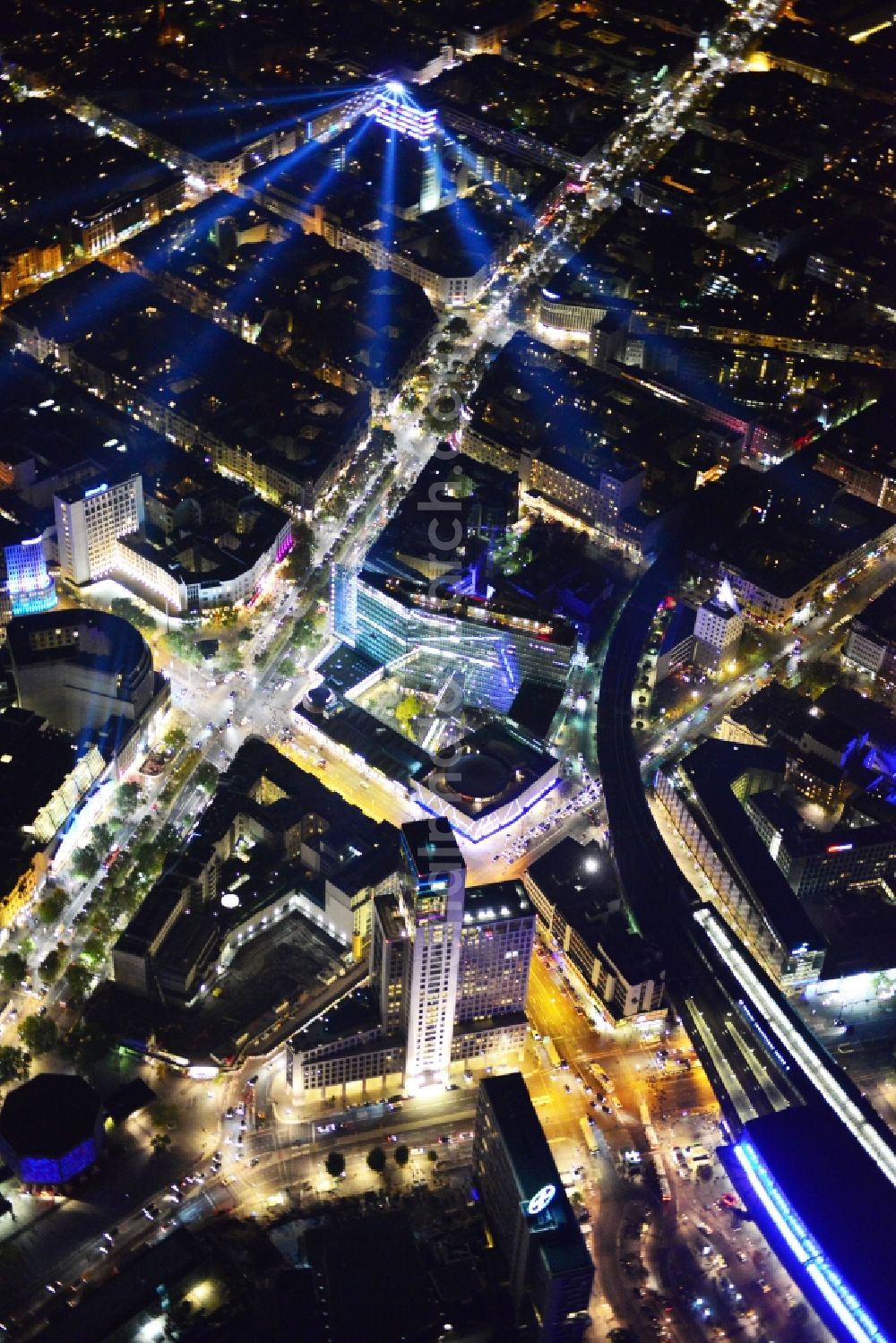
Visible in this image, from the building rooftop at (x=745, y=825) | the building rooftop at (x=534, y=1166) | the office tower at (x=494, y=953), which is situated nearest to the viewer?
the building rooftop at (x=534, y=1166)

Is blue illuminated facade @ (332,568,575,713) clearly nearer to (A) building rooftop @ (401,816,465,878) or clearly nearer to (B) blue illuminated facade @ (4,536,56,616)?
(B) blue illuminated facade @ (4,536,56,616)

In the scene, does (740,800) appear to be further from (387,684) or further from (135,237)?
(135,237)

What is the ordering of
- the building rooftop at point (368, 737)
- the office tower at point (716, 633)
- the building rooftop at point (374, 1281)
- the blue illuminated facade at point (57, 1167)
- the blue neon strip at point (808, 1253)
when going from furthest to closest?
the office tower at point (716, 633) < the building rooftop at point (368, 737) < the blue illuminated facade at point (57, 1167) < the blue neon strip at point (808, 1253) < the building rooftop at point (374, 1281)

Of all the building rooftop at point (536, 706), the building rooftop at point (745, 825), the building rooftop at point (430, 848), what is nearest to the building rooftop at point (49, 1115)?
the building rooftop at point (430, 848)

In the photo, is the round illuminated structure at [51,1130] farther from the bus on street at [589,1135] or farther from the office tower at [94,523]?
the office tower at [94,523]

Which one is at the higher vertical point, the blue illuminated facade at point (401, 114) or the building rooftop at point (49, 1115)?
the blue illuminated facade at point (401, 114)

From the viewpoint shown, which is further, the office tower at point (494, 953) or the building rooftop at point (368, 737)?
the building rooftop at point (368, 737)
